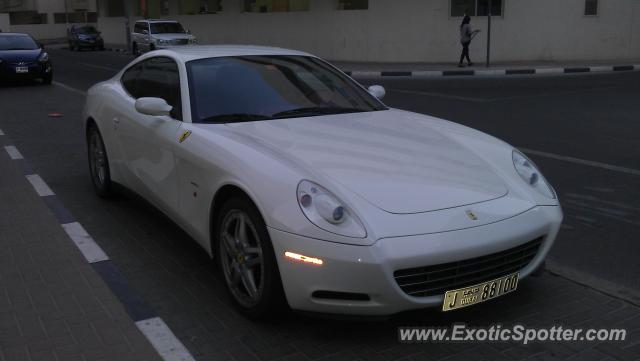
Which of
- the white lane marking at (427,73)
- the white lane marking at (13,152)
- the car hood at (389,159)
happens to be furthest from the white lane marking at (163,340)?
the white lane marking at (427,73)

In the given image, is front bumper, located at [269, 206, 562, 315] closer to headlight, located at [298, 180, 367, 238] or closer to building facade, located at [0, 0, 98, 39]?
headlight, located at [298, 180, 367, 238]

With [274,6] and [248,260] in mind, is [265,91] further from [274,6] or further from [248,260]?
[274,6]

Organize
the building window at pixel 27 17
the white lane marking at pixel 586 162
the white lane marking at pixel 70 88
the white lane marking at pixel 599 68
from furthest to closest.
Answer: the building window at pixel 27 17 < the white lane marking at pixel 599 68 < the white lane marking at pixel 70 88 < the white lane marking at pixel 586 162

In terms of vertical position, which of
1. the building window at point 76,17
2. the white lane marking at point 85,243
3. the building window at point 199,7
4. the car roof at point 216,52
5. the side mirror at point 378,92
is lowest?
the white lane marking at point 85,243

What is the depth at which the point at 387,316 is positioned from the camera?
124 inches

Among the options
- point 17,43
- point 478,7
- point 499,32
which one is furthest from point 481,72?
point 17,43

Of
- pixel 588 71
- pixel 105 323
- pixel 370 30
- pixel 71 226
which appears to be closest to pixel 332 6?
pixel 370 30

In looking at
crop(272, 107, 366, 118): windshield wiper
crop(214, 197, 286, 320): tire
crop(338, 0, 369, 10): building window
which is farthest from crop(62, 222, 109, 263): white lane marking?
crop(338, 0, 369, 10): building window

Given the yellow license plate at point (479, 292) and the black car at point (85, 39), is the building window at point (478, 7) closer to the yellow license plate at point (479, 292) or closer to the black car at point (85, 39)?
the yellow license plate at point (479, 292)

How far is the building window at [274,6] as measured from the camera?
26.2 m

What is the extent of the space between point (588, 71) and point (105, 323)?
61.5 feet

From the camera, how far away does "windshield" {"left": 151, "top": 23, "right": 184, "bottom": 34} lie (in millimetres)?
28312

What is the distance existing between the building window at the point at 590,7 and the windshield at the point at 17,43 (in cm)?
1717

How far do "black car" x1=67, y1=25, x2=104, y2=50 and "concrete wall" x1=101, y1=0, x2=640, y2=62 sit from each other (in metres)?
18.9
